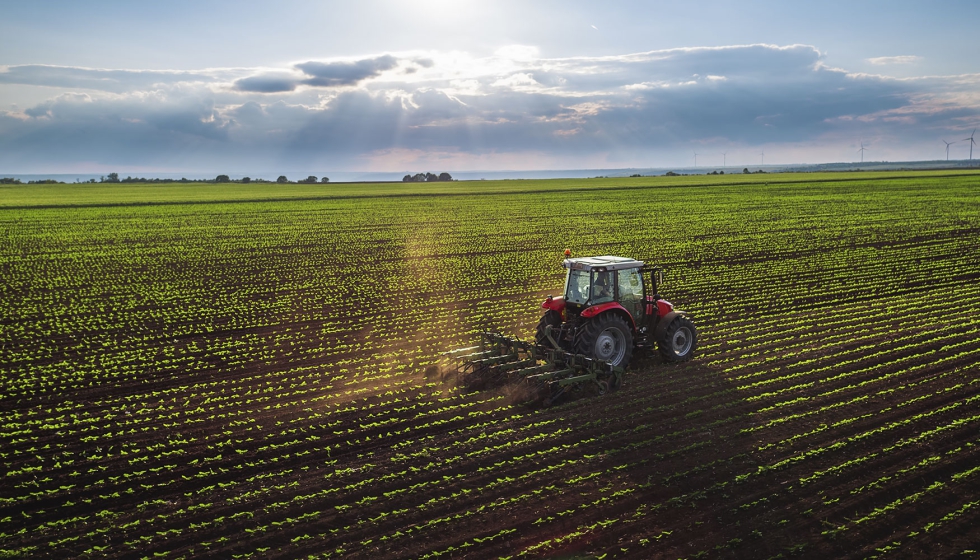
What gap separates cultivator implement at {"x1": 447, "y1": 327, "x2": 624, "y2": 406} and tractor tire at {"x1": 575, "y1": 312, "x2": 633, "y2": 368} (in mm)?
278

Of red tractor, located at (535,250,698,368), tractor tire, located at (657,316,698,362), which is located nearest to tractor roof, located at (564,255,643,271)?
red tractor, located at (535,250,698,368)

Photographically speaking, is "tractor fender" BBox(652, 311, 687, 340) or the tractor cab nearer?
the tractor cab

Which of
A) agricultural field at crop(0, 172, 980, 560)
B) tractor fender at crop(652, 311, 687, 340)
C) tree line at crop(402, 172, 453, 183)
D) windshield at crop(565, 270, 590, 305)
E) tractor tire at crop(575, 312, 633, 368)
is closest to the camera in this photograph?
agricultural field at crop(0, 172, 980, 560)

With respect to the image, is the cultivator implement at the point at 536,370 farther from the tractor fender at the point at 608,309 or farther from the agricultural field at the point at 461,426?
the tractor fender at the point at 608,309

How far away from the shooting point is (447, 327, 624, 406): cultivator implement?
12172 mm

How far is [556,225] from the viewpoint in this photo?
46.3 meters

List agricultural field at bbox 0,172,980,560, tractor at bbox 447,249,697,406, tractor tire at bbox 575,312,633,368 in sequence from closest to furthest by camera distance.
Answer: agricultural field at bbox 0,172,980,560, tractor at bbox 447,249,697,406, tractor tire at bbox 575,312,633,368

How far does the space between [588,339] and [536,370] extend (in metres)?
1.14

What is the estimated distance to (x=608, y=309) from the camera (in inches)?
514

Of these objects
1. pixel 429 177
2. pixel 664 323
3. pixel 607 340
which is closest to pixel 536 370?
pixel 607 340

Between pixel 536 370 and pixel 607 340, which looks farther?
pixel 607 340

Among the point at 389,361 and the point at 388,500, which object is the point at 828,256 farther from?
the point at 388,500

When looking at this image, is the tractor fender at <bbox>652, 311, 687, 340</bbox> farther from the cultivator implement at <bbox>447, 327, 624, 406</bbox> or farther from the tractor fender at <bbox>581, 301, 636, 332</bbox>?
the cultivator implement at <bbox>447, 327, 624, 406</bbox>

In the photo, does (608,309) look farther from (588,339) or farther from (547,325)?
(547,325)
